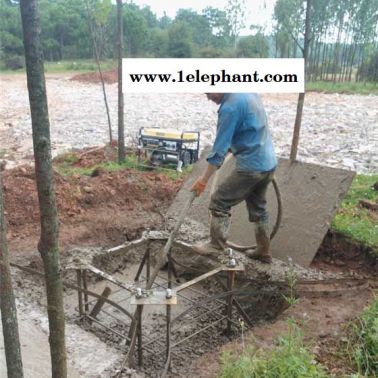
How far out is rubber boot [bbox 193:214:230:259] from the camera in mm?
4086

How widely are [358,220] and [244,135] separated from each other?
1.89 meters

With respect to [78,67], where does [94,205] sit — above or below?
above

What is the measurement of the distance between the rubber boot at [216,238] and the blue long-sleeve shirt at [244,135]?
0.53 m

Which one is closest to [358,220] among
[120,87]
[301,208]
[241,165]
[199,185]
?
[301,208]

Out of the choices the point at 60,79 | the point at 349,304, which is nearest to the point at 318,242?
the point at 349,304

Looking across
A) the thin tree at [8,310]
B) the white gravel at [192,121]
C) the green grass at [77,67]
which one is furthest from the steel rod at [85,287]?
the green grass at [77,67]

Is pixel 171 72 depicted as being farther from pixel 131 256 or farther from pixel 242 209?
pixel 131 256

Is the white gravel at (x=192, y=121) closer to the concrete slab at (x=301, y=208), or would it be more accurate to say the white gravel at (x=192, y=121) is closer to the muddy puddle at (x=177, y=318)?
the concrete slab at (x=301, y=208)

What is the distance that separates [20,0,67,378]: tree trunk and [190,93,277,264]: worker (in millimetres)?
2130

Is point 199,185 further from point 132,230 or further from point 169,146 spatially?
point 169,146

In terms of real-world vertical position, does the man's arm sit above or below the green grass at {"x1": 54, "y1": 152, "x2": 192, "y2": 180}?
above

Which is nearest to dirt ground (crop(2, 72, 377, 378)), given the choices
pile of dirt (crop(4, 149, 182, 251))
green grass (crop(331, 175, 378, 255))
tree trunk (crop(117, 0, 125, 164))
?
pile of dirt (crop(4, 149, 182, 251))

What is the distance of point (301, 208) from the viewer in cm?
454

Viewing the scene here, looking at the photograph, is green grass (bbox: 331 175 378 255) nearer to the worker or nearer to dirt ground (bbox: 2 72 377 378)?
dirt ground (bbox: 2 72 377 378)
